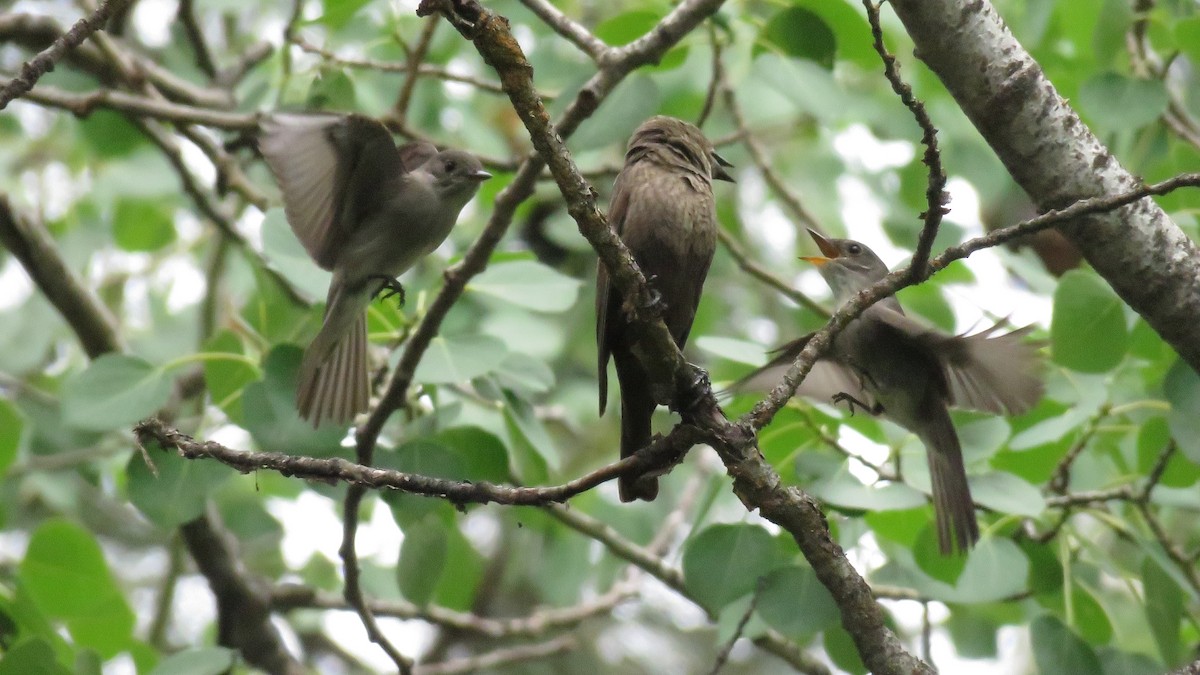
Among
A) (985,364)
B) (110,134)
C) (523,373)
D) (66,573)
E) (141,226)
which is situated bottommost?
(66,573)

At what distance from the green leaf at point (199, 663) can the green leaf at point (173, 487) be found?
1.30 feet

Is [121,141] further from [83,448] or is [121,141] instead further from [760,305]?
[760,305]

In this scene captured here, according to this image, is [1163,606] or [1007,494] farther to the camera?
[1163,606]

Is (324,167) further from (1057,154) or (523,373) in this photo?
(1057,154)

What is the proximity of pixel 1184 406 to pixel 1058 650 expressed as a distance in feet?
2.69

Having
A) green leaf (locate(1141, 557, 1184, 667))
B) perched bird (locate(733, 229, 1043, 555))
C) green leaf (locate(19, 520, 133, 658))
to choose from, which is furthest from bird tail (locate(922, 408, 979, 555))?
green leaf (locate(19, 520, 133, 658))

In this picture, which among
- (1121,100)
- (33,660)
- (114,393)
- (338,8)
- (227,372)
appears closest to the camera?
(33,660)

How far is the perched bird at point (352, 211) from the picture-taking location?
3943 mm

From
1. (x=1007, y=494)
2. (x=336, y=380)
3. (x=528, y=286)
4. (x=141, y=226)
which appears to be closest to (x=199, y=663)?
(x=336, y=380)

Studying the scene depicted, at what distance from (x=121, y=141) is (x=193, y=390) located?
132cm

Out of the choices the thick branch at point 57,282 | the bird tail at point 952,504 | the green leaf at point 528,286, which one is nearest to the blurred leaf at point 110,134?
the thick branch at point 57,282

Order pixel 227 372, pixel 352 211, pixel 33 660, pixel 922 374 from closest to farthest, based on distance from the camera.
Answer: pixel 33 660 → pixel 227 372 → pixel 352 211 → pixel 922 374

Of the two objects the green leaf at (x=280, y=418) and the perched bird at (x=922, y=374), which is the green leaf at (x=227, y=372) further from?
the perched bird at (x=922, y=374)

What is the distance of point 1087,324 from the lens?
3.91m
